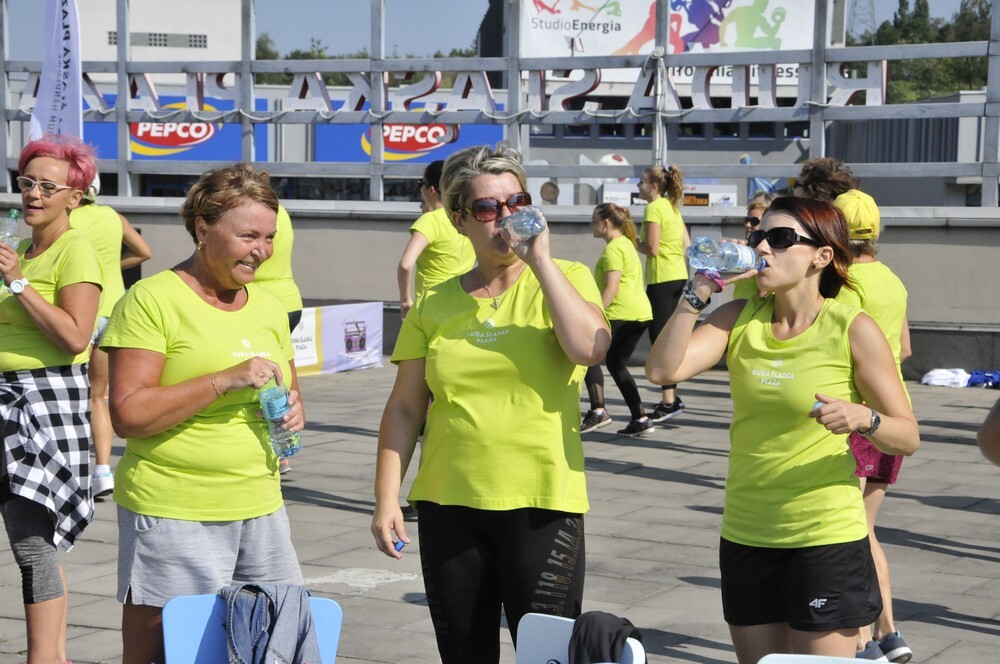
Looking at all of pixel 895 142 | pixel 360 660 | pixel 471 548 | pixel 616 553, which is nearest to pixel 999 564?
pixel 616 553

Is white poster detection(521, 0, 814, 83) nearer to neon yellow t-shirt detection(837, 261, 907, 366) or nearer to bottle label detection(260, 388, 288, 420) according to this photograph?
neon yellow t-shirt detection(837, 261, 907, 366)

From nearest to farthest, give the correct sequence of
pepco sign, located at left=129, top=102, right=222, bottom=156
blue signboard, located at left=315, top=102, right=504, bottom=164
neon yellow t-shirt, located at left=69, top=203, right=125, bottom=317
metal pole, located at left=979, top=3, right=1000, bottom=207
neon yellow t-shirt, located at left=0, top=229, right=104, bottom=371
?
1. neon yellow t-shirt, located at left=0, top=229, right=104, bottom=371
2. neon yellow t-shirt, located at left=69, top=203, right=125, bottom=317
3. metal pole, located at left=979, top=3, right=1000, bottom=207
4. blue signboard, located at left=315, top=102, right=504, bottom=164
5. pepco sign, located at left=129, top=102, right=222, bottom=156

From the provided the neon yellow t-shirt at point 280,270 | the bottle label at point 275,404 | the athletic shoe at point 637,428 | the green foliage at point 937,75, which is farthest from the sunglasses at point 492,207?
the green foliage at point 937,75

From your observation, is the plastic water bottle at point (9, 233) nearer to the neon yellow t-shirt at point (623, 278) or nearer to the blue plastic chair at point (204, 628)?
the blue plastic chair at point (204, 628)

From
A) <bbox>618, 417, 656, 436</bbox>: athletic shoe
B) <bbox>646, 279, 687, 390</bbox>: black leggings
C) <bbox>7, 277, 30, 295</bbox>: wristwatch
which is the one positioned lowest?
<bbox>618, 417, 656, 436</bbox>: athletic shoe

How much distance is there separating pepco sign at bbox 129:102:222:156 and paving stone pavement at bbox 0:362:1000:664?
56.4 feet

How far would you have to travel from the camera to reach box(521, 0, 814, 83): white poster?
1922 centimetres

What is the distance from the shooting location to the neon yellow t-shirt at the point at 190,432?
333 centimetres

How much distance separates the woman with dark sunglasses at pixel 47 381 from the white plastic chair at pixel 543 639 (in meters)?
1.97

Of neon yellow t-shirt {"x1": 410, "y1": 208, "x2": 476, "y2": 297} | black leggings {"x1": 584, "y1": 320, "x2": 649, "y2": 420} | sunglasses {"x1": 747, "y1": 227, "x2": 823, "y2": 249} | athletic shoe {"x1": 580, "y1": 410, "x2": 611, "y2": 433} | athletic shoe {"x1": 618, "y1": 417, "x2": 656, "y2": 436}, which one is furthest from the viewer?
athletic shoe {"x1": 580, "y1": 410, "x2": 611, "y2": 433}

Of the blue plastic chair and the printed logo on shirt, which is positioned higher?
the printed logo on shirt

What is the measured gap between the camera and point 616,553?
6355mm

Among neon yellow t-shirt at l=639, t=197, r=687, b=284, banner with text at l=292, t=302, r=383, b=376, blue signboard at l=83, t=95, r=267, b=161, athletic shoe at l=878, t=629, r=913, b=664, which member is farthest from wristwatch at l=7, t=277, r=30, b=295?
blue signboard at l=83, t=95, r=267, b=161

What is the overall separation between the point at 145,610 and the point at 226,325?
775mm
